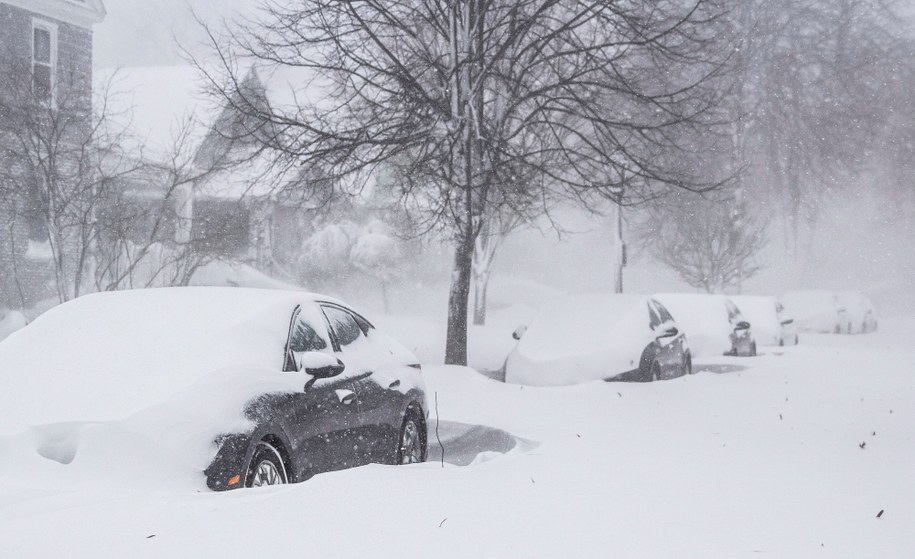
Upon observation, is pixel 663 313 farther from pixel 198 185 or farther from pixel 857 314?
pixel 857 314

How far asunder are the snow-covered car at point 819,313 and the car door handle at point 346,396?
29.9m

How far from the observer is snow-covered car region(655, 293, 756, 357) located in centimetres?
1889

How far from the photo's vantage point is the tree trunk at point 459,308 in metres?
14.8

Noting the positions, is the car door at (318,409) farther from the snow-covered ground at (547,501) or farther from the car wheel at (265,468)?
the snow-covered ground at (547,501)

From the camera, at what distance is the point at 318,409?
577cm

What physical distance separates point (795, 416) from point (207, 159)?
76.7 feet

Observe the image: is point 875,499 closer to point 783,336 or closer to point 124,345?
point 124,345

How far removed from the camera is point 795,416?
10.4 meters

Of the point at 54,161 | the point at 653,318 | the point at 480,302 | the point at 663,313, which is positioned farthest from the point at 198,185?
the point at 653,318

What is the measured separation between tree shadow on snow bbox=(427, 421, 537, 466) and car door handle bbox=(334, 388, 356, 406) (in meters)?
2.33

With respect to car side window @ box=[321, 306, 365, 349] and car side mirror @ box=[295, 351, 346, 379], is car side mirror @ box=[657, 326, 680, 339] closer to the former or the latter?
car side window @ box=[321, 306, 365, 349]

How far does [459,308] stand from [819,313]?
22663 millimetres

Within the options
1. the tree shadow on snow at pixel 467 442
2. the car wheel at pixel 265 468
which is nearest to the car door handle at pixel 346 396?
the car wheel at pixel 265 468

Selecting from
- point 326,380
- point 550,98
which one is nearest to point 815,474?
point 326,380
